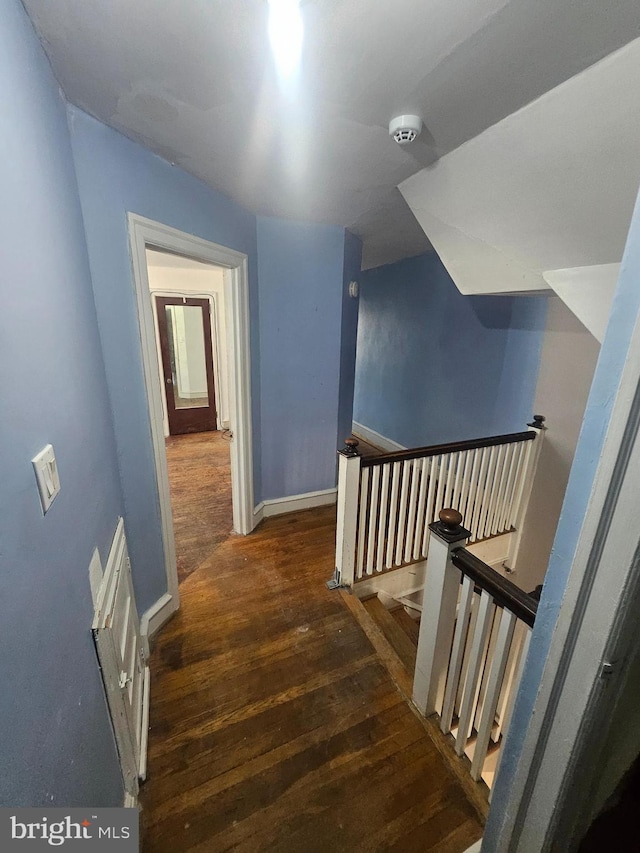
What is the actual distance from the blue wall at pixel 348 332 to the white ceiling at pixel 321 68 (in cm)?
113

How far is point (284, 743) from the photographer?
1.32m

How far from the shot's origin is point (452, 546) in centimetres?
120

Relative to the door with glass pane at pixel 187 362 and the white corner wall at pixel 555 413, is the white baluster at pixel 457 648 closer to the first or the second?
the white corner wall at pixel 555 413

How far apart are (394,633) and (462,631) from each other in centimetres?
79

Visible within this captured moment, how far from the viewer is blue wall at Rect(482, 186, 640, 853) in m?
0.55

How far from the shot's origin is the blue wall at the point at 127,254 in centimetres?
125

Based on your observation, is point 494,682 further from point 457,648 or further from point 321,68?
point 321,68

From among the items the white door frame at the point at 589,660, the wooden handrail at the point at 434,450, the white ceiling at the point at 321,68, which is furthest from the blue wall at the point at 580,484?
the wooden handrail at the point at 434,450

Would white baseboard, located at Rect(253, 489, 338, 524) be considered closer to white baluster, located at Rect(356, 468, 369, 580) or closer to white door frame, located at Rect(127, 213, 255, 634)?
white door frame, located at Rect(127, 213, 255, 634)

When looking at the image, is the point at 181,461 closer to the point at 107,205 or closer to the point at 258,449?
the point at 258,449

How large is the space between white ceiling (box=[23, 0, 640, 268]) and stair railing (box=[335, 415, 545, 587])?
4.90ft

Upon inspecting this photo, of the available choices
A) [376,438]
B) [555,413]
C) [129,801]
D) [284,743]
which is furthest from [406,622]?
[376,438]

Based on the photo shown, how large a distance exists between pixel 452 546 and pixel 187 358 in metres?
4.64

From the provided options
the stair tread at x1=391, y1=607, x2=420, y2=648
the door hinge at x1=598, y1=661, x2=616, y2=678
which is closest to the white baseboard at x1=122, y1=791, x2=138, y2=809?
the door hinge at x1=598, y1=661, x2=616, y2=678
